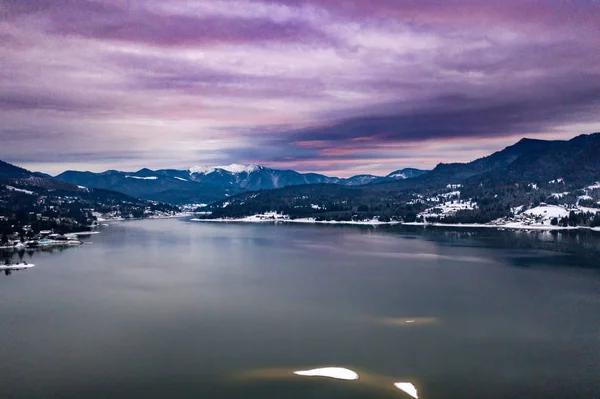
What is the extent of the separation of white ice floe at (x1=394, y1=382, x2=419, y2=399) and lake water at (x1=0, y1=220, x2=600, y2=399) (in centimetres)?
29

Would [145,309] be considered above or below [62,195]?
below

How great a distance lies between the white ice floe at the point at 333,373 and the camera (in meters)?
17.5

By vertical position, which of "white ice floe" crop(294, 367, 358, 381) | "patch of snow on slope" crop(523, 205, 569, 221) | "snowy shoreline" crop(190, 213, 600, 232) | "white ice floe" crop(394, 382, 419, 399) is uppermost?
"patch of snow on slope" crop(523, 205, 569, 221)

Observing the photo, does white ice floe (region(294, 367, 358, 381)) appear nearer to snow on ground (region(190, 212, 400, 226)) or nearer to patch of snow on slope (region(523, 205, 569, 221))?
patch of snow on slope (region(523, 205, 569, 221))

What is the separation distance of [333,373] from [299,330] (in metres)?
6.12

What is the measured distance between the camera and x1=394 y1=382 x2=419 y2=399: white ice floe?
1608 cm

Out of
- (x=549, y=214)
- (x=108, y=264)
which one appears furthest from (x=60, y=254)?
(x=549, y=214)

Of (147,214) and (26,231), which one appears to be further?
(147,214)

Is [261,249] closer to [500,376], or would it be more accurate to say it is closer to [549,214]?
[500,376]

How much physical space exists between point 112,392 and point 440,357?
12.8m

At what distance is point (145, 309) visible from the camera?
2848 centimetres

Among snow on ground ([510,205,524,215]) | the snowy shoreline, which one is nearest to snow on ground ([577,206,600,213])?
snow on ground ([510,205,524,215])

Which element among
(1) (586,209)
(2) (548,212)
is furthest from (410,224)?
(1) (586,209)

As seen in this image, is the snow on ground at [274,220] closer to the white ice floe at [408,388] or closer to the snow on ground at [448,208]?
the snow on ground at [448,208]
